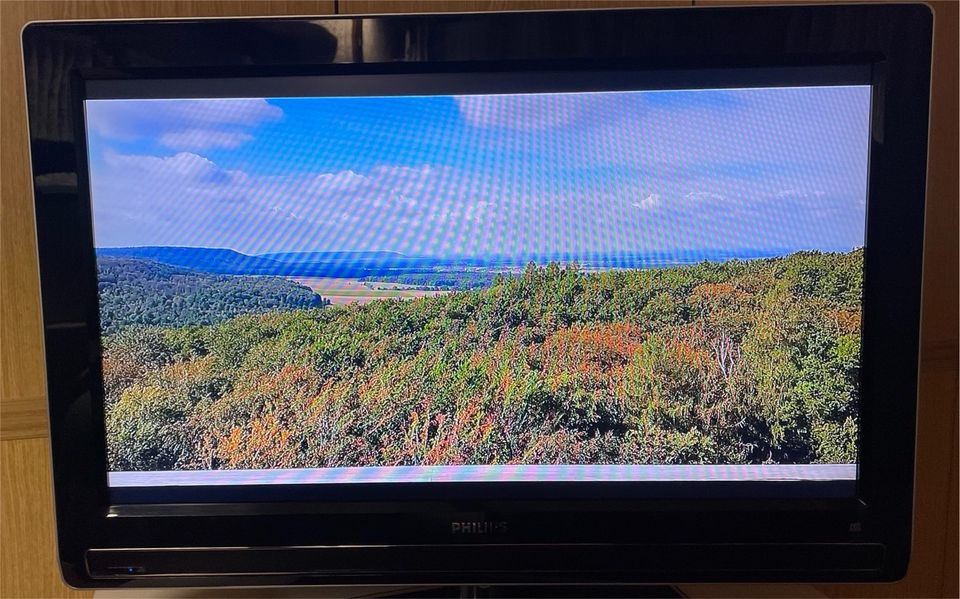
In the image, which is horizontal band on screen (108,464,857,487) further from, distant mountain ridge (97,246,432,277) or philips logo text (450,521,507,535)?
distant mountain ridge (97,246,432,277)

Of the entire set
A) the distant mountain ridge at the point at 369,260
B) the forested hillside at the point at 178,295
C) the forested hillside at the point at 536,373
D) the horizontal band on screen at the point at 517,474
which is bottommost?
the horizontal band on screen at the point at 517,474

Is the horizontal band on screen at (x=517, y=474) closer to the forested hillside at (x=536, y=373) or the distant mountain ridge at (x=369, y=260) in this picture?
the forested hillside at (x=536, y=373)

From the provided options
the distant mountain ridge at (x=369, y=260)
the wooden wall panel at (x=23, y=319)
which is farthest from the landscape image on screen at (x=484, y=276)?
the wooden wall panel at (x=23, y=319)

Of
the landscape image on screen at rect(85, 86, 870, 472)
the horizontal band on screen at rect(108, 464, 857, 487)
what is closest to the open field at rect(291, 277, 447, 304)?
the landscape image on screen at rect(85, 86, 870, 472)

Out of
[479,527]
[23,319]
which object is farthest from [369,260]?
[23,319]

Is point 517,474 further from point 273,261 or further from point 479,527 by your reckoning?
point 273,261

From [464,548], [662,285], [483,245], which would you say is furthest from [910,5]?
[464,548]
